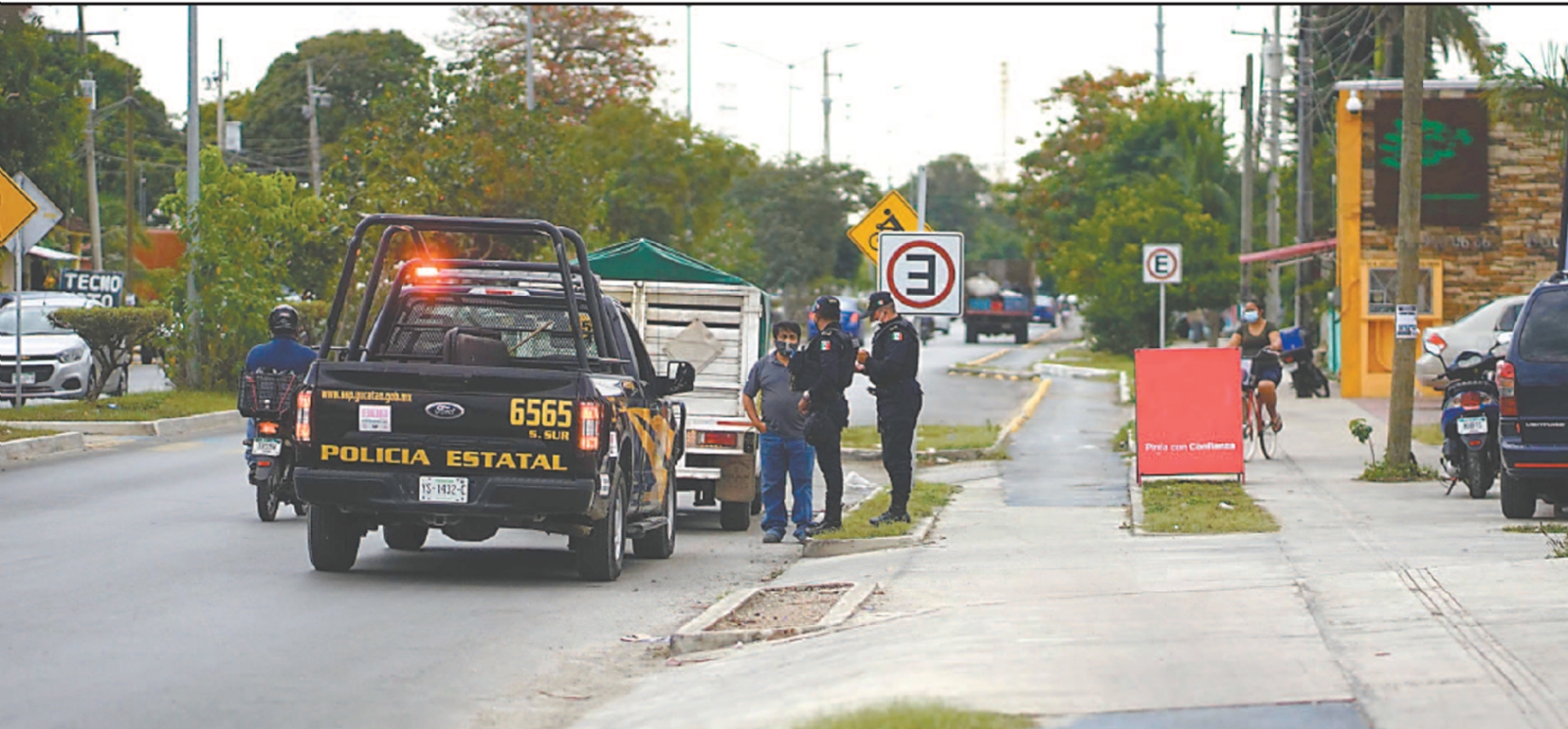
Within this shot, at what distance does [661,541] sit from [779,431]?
1.64 meters

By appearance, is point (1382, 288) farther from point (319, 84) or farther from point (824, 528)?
point (319, 84)

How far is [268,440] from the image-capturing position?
53.1ft

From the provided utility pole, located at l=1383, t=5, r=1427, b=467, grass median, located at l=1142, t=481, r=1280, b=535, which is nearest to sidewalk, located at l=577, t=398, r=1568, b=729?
grass median, located at l=1142, t=481, r=1280, b=535

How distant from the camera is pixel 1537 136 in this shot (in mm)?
28297

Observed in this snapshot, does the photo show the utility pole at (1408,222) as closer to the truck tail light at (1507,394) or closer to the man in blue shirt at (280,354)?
the truck tail light at (1507,394)

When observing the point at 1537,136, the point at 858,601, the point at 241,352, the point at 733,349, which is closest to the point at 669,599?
the point at 858,601

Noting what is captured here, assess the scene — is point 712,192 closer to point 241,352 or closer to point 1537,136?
point 241,352

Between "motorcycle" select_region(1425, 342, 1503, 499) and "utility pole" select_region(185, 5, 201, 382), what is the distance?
20.8m

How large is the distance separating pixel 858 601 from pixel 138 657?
382cm

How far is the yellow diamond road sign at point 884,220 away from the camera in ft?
60.7

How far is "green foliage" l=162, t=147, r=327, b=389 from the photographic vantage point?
32.2 meters

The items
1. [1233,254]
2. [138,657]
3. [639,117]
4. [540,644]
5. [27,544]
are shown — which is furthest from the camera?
[639,117]

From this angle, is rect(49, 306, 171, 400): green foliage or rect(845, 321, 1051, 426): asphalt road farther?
rect(845, 321, 1051, 426): asphalt road

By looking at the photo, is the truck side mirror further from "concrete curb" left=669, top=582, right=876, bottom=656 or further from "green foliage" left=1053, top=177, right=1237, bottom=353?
"green foliage" left=1053, top=177, right=1237, bottom=353
